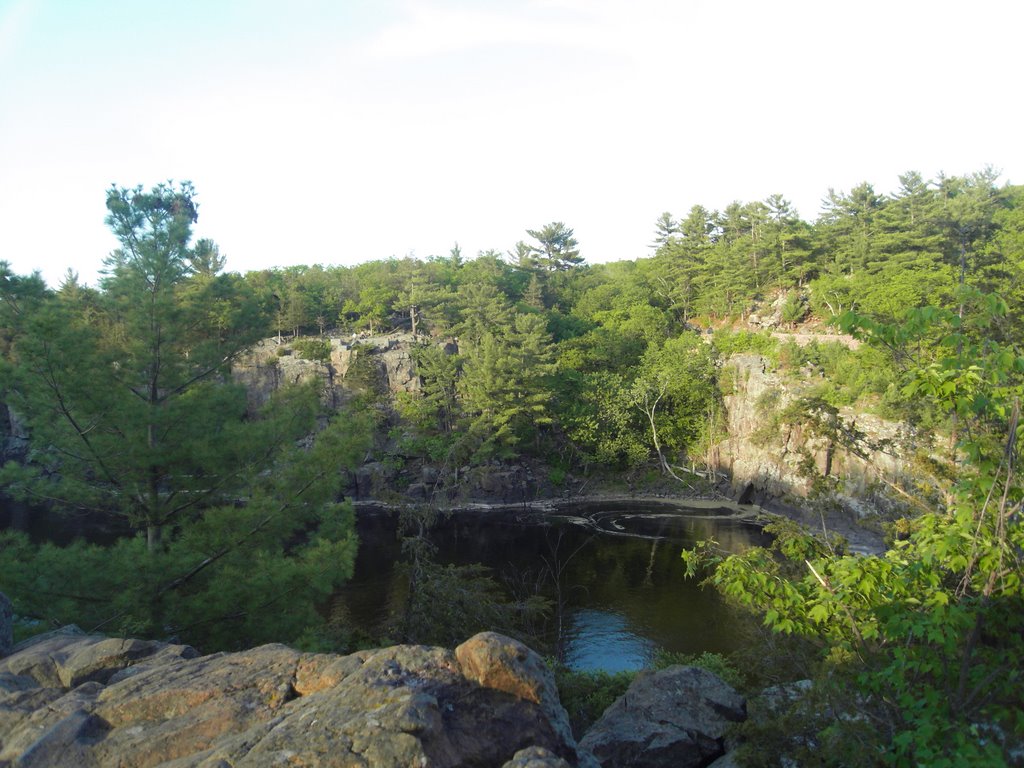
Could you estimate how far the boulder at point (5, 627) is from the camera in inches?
264

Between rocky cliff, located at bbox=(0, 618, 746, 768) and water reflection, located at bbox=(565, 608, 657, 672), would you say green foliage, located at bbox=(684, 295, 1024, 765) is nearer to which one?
rocky cliff, located at bbox=(0, 618, 746, 768)

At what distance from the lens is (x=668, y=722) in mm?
8266

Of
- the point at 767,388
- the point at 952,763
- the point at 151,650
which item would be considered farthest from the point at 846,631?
the point at 767,388

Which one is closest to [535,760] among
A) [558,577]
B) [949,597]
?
[949,597]

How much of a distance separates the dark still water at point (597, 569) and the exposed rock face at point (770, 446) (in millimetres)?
2962

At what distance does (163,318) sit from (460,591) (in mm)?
6983

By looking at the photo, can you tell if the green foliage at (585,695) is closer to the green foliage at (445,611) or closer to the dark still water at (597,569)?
→ the green foliage at (445,611)

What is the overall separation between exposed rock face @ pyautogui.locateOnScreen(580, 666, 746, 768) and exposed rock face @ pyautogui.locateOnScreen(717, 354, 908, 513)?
19.3 metres

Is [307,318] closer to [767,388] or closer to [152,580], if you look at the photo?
[767,388]

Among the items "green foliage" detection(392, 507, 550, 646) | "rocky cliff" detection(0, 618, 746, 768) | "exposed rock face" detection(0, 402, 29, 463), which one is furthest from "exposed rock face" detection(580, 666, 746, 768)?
"exposed rock face" detection(0, 402, 29, 463)

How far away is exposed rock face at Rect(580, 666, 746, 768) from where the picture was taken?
25.6ft

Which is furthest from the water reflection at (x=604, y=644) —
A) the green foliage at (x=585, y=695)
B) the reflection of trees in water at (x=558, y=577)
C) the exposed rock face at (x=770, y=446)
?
the exposed rock face at (x=770, y=446)

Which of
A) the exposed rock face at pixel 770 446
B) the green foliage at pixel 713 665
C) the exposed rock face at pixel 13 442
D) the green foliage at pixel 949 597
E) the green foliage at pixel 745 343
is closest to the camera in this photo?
the green foliage at pixel 949 597

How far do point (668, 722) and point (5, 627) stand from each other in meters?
7.75
